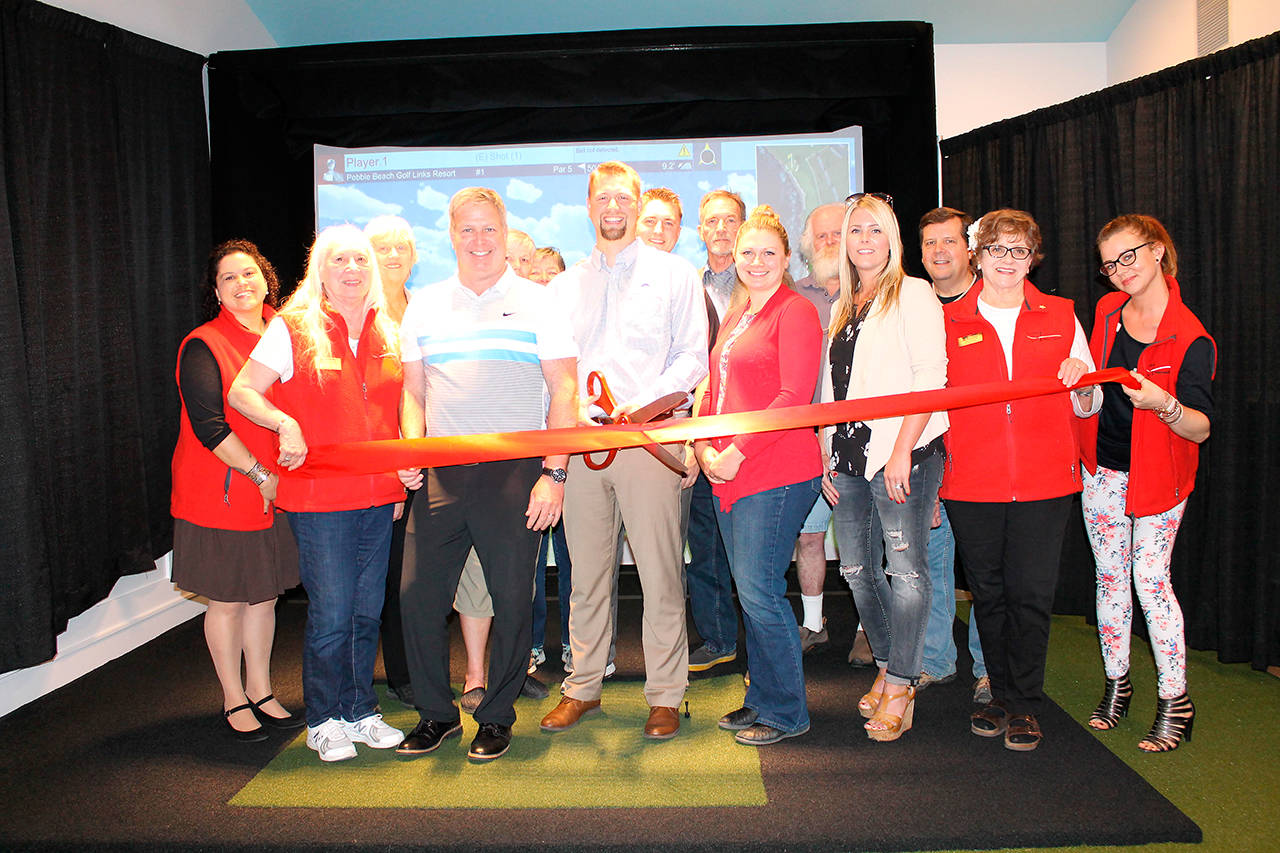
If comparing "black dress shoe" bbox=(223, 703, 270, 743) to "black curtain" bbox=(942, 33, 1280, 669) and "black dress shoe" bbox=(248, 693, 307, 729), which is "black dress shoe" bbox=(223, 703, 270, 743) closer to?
"black dress shoe" bbox=(248, 693, 307, 729)

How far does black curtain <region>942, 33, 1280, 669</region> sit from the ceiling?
1113 mm

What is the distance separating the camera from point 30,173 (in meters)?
3.78

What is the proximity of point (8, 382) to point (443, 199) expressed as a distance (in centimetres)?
284

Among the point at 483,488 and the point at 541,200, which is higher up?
the point at 541,200

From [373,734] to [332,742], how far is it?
14 centimetres

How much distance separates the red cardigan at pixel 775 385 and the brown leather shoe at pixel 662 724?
794 mm

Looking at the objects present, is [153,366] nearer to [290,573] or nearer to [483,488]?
[290,573]

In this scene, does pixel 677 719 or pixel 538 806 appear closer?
pixel 538 806

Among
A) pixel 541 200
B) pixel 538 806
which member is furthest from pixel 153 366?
pixel 538 806

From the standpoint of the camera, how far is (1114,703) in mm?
3115

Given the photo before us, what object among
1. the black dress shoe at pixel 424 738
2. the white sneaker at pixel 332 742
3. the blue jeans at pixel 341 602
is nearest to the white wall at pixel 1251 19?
the blue jeans at pixel 341 602

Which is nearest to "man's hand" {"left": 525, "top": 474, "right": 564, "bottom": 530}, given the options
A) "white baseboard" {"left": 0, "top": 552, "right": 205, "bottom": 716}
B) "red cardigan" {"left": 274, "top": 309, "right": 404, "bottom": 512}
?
"red cardigan" {"left": 274, "top": 309, "right": 404, "bottom": 512}

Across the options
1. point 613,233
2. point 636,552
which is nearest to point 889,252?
point 613,233

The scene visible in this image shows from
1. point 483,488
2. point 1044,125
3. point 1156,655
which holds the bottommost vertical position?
point 1156,655
